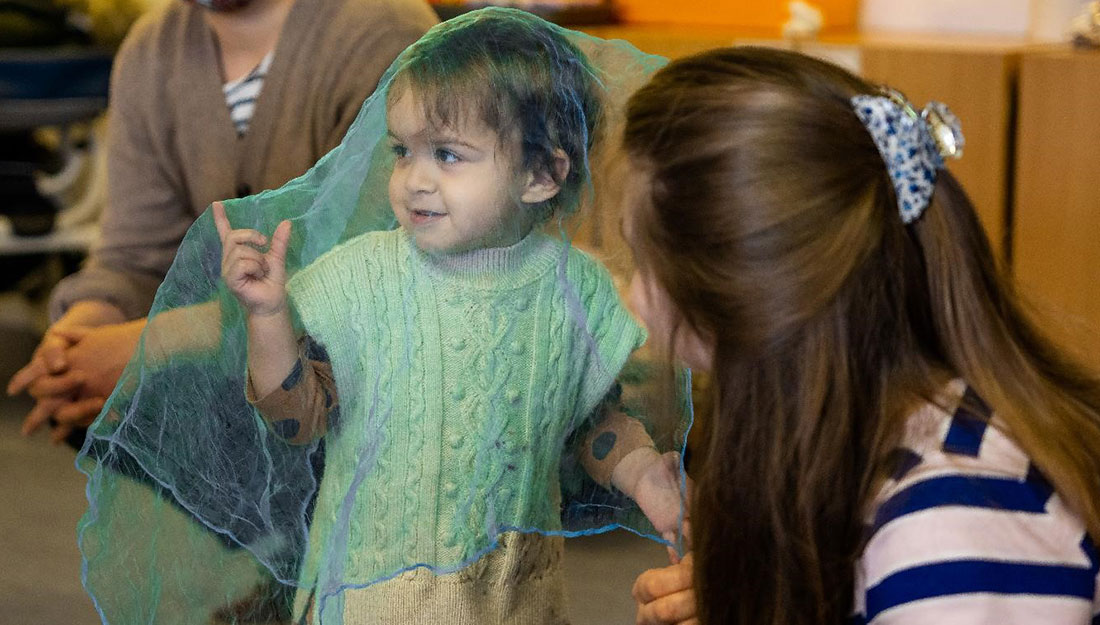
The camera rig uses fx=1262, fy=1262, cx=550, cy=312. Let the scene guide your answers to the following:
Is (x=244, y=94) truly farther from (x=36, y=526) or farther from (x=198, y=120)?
(x=36, y=526)

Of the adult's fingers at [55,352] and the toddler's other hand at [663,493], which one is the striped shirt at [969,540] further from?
the adult's fingers at [55,352]

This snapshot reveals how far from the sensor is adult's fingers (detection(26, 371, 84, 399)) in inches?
46.8

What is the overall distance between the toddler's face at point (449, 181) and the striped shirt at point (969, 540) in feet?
0.92

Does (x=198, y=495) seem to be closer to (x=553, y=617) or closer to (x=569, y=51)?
(x=553, y=617)

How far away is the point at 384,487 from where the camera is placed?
27.2 inches

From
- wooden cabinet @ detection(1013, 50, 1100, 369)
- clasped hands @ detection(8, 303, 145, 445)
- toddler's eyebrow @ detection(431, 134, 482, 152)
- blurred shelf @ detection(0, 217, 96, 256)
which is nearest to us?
toddler's eyebrow @ detection(431, 134, 482, 152)

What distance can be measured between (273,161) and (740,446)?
612 mm

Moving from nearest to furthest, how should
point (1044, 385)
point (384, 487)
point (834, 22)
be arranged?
point (384, 487)
point (1044, 385)
point (834, 22)

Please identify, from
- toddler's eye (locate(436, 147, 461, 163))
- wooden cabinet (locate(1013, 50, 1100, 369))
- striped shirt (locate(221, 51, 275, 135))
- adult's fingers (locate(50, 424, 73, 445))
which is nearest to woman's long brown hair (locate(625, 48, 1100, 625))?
toddler's eye (locate(436, 147, 461, 163))

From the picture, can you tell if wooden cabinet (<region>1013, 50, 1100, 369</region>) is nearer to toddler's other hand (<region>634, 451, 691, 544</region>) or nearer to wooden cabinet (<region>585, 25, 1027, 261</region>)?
wooden cabinet (<region>585, 25, 1027, 261</region>)

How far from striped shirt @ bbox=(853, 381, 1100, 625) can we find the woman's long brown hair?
0.04ft

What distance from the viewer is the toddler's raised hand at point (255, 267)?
68 centimetres

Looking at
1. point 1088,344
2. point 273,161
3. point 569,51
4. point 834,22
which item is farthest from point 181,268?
point 834,22

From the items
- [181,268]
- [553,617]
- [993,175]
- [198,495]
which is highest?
[181,268]
